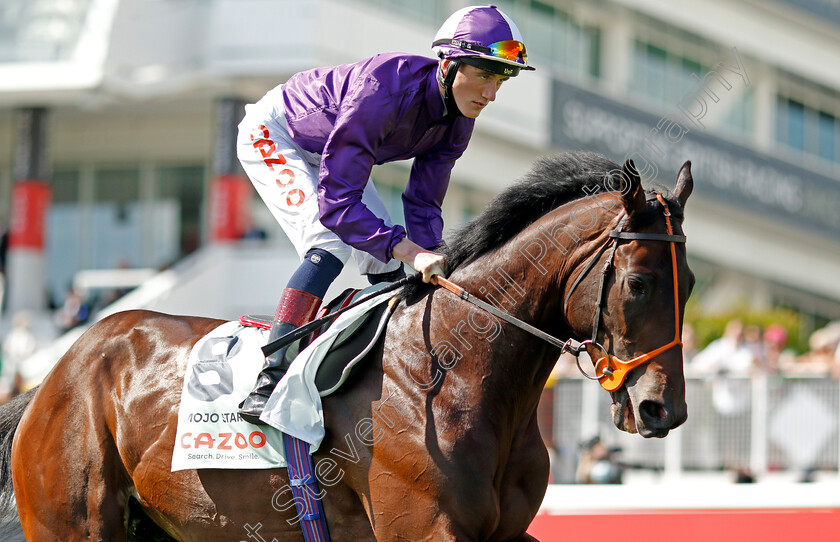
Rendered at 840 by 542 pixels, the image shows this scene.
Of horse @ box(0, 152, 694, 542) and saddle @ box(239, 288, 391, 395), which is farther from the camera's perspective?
saddle @ box(239, 288, 391, 395)

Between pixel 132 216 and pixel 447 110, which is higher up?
pixel 447 110

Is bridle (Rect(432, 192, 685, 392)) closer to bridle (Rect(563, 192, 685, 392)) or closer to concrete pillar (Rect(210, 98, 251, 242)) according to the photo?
bridle (Rect(563, 192, 685, 392))

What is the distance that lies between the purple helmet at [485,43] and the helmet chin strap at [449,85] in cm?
3

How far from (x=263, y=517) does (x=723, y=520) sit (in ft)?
7.32

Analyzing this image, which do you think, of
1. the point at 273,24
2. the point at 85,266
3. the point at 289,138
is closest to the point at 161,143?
the point at 85,266

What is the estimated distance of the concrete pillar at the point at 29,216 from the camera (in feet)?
48.3

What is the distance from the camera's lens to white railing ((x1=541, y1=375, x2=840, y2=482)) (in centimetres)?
788

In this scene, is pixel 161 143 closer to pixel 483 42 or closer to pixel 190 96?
pixel 190 96

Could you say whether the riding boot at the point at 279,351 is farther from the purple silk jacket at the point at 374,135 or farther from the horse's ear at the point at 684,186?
the horse's ear at the point at 684,186

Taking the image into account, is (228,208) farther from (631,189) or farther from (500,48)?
(631,189)

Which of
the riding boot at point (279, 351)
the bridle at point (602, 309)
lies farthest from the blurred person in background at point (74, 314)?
the bridle at point (602, 309)

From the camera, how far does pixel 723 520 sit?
182 inches

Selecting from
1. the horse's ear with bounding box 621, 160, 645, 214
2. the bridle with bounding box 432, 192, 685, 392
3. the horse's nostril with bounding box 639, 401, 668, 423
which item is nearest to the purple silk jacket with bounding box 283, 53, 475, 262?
the bridle with bounding box 432, 192, 685, 392

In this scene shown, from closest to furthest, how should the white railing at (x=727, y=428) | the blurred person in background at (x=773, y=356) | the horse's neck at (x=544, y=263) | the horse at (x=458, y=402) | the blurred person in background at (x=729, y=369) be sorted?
the horse at (x=458, y=402) → the horse's neck at (x=544, y=263) → the white railing at (x=727, y=428) → the blurred person in background at (x=729, y=369) → the blurred person in background at (x=773, y=356)
